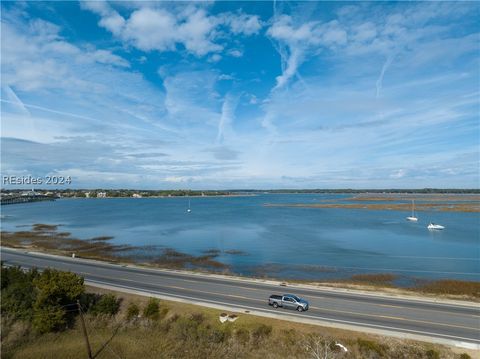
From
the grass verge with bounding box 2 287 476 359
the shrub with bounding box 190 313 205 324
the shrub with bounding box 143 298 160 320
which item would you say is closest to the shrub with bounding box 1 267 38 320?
the grass verge with bounding box 2 287 476 359

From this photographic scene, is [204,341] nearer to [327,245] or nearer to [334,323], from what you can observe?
[334,323]

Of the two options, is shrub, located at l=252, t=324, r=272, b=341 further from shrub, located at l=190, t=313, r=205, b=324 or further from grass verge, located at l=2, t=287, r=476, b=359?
shrub, located at l=190, t=313, r=205, b=324

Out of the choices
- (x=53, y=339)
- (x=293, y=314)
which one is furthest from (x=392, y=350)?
(x=53, y=339)

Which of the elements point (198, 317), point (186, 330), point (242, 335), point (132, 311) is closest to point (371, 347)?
point (242, 335)

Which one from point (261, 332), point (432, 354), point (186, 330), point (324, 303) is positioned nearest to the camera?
point (432, 354)

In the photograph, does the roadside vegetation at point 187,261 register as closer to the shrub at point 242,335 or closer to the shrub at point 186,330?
the shrub at point 242,335
